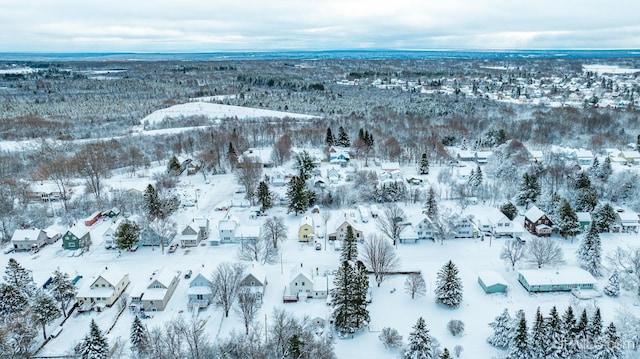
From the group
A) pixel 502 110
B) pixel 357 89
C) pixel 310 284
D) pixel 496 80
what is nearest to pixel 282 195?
pixel 310 284

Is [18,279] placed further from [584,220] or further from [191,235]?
[584,220]

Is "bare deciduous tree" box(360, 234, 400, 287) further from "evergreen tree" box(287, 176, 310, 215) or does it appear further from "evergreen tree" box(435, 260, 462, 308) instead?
"evergreen tree" box(287, 176, 310, 215)

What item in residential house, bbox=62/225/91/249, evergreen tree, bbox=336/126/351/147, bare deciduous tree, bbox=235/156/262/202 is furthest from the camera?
evergreen tree, bbox=336/126/351/147

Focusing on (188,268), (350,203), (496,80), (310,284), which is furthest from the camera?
(496,80)

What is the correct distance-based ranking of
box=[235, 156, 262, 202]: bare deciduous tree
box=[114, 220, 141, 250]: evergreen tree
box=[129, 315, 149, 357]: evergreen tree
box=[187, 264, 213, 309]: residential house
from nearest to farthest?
box=[129, 315, 149, 357]: evergreen tree
box=[187, 264, 213, 309]: residential house
box=[114, 220, 141, 250]: evergreen tree
box=[235, 156, 262, 202]: bare deciduous tree

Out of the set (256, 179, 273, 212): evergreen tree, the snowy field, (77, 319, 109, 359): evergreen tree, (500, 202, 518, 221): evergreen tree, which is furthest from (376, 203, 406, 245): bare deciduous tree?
(77, 319, 109, 359): evergreen tree

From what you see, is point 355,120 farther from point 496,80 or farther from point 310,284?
point 496,80

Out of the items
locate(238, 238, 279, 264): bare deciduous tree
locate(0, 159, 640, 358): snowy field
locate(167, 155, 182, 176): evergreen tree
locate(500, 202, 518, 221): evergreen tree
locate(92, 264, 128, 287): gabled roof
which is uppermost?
locate(167, 155, 182, 176): evergreen tree
